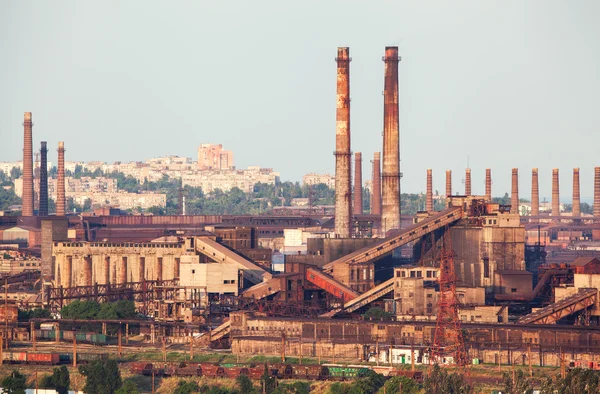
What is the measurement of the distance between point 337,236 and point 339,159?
7519mm

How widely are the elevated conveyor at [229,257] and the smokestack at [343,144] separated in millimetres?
15339

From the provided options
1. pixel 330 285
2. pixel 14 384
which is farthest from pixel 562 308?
pixel 14 384

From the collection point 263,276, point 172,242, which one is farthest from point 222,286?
point 172,242

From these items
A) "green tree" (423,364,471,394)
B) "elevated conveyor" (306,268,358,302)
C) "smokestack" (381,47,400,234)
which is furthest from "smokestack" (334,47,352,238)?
"green tree" (423,364,471,394)

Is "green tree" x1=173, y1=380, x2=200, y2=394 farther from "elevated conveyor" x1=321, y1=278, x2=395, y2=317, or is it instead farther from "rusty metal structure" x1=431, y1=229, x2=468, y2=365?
"elevated conveyor" x1=321, y1=278, x2=395, y2=317

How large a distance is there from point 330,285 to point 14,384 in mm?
41512

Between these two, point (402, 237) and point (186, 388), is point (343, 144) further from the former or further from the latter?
point (186, 388)

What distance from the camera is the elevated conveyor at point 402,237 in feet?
464

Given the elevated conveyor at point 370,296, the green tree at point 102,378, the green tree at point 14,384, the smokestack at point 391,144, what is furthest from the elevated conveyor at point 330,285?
the green tree at point 14,384

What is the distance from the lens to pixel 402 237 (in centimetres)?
14338

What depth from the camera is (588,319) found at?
120 m

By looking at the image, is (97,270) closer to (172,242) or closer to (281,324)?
(172,242)

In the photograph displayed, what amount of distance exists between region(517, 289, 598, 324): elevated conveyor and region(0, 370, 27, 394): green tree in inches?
1561

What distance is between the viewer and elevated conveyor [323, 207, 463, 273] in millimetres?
141312
